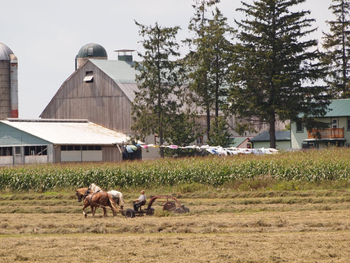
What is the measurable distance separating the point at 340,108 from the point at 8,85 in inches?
1465

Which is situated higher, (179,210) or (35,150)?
(35,150)

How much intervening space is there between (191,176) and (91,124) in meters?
37.4

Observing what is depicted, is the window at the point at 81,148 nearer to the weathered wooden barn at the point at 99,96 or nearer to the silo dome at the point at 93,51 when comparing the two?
the weathered wooden barn at the point at 99,96

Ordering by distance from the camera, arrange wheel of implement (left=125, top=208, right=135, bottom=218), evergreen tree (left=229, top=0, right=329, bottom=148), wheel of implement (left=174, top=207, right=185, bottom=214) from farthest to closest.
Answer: evergreen tree (left=229, top=0, right=329, bottom=148), wheel of implement (left=174, top=207, right=185, bottom=214), wheel of implement (left=125, top=208, right=135, bottom=218)

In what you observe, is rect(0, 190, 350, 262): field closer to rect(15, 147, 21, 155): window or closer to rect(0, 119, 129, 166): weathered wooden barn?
rect(0, 119, 129, 166): weathered wooden barn

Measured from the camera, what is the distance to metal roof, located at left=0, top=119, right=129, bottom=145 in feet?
198

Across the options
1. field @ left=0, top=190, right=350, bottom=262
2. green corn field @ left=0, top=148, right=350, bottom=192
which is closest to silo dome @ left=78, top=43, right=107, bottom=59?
green corn field @ left=0, top=148, right=350, bottom=192

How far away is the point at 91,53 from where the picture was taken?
91188mm

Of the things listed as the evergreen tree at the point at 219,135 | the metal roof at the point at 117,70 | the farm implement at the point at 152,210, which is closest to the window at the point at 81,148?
the evergreen tree at the point at 219,135

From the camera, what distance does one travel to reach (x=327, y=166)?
35875 millimetres

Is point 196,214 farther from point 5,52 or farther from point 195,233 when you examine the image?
point 5,52

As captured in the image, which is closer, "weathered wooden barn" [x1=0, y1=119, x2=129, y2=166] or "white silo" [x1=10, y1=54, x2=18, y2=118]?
"weathered wooden barn" [x1=0, y1=119, x2=129, y2=166]

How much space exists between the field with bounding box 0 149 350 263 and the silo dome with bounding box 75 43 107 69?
51.8 m

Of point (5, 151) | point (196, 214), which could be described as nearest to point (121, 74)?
point (5, 151)
